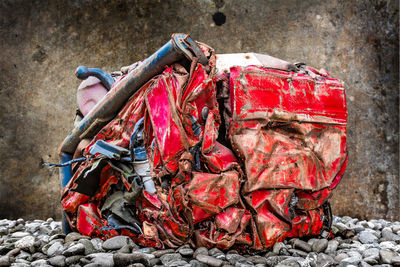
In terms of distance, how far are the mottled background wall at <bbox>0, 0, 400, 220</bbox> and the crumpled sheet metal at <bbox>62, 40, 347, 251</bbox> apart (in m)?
1.42

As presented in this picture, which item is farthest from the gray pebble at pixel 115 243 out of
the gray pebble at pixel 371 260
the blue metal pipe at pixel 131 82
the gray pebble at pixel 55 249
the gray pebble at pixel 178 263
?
the gray pebble at pixel 371 260

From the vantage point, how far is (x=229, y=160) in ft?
5.82

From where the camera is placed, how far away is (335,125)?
6.65ft

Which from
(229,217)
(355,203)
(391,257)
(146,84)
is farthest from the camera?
(355,203)

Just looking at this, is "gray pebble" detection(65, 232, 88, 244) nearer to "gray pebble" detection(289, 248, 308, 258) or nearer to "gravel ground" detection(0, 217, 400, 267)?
"gravel ground" detection(0, 217, 400, 267)

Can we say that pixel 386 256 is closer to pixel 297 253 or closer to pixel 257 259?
pixel 297 253

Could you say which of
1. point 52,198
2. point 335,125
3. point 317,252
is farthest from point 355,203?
point 52,198

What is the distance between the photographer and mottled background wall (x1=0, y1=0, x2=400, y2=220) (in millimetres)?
3273

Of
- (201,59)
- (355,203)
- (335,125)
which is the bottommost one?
(355,203)

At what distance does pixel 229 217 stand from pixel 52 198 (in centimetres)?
241

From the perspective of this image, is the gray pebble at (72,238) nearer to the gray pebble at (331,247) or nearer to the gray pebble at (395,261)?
the gray pebble at (331,247)

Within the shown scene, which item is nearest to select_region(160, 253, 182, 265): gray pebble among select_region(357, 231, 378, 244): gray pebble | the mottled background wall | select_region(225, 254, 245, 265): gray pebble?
select_region(225, 254, 245, 265): gray pebble

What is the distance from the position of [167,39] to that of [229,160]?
6.75ft

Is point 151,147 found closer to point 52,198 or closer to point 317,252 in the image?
point 317,252
